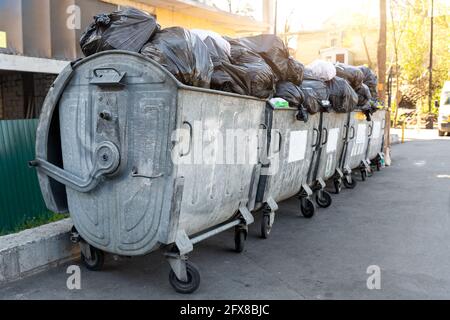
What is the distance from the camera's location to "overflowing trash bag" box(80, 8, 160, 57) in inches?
146

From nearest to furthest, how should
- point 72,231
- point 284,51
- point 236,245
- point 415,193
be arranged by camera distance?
point 72,231, point 236,245, point 284,51, point 415,193

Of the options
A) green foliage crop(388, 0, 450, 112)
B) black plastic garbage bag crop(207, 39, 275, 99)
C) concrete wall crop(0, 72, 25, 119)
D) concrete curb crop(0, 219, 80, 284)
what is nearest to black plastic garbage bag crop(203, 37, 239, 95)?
black plastic garbage bag crop(207, 39, 275, 99)

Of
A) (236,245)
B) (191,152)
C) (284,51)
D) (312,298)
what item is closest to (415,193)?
(284,51)

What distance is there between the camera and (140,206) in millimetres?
3492

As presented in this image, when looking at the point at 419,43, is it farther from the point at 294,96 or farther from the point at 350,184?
the point at 294,96

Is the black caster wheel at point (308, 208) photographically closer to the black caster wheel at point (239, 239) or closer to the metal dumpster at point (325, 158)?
the metal dumpster at point (325, 158)

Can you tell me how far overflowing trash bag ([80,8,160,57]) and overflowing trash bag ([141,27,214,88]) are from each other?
0.26ft

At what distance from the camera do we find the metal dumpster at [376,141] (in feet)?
32.0

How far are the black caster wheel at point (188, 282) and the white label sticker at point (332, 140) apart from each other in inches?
154

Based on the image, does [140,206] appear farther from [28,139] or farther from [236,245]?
[28,139]

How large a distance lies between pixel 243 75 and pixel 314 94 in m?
1.91

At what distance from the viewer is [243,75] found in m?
4.51

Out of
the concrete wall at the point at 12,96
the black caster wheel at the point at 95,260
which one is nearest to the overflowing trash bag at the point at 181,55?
the black caster wheel at the point at 95,260

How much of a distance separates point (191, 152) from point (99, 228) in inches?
39.5
